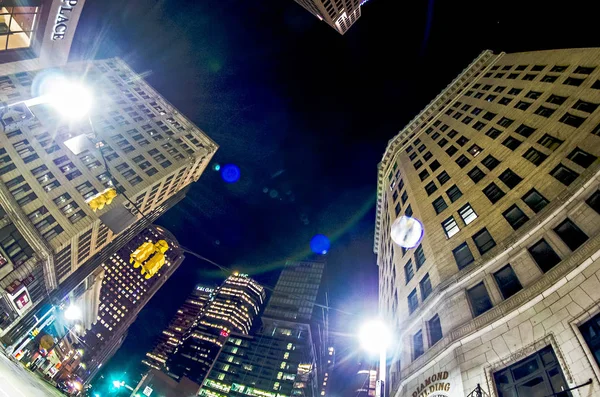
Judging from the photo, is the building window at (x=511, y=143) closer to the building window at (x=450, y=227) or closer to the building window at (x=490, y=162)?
the building window at (x=490, y=162)

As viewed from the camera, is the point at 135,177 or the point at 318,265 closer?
the point at 135,177

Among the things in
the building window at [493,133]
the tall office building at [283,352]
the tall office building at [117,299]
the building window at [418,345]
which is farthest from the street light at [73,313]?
the building window at [493,133]

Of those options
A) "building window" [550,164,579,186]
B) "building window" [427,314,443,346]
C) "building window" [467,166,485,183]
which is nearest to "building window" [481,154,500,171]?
"building window" [467,166,485,183]

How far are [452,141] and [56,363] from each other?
92.9m

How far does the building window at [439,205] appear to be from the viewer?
2457 centimetres

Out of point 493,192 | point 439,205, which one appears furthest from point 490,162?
point 439,205

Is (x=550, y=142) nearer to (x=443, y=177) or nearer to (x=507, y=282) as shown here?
(x=443, y=177)

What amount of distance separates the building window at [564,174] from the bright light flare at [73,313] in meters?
73.7

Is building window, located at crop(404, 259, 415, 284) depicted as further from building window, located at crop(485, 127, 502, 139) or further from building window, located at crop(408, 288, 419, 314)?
building window, located at crop(485, 127, 502, 139)

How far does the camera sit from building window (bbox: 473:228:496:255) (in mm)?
17837

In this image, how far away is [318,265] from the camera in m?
158

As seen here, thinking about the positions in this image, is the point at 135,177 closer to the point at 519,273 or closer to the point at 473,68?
the point at 519,273

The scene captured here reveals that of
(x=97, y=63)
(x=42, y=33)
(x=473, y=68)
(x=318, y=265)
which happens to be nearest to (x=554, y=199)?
A: (x=42, y=33)

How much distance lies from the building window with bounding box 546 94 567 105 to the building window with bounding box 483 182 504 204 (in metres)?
10.1
